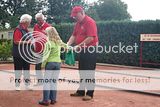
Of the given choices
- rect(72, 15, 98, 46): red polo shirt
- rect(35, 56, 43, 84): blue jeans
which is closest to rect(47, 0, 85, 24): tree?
rect(35, 56, 43, 84): blue jeans

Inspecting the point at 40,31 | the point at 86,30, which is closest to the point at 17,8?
the point at 40,31

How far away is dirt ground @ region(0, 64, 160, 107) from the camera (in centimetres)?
734

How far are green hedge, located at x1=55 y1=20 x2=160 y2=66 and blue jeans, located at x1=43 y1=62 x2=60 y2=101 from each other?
11.2 m

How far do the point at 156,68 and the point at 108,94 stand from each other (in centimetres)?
924

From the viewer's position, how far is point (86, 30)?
776cm

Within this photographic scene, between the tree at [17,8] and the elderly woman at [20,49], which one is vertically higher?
the tree at [17,8]

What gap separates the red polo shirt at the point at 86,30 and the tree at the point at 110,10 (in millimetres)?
50293

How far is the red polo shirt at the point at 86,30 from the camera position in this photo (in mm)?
7684

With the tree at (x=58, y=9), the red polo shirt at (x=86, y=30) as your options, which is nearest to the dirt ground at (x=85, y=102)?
the red polo shirt at (x=86, y=30)

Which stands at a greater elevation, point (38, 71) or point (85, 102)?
point (38, 71)

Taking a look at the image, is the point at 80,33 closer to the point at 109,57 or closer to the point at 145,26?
the point at 145,26

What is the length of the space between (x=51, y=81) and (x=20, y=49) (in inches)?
72.3

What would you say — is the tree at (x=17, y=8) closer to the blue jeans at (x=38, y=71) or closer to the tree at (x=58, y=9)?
the tree at (x=58, y=9)

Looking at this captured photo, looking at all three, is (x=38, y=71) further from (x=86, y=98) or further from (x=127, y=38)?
(x=127, y=38)
